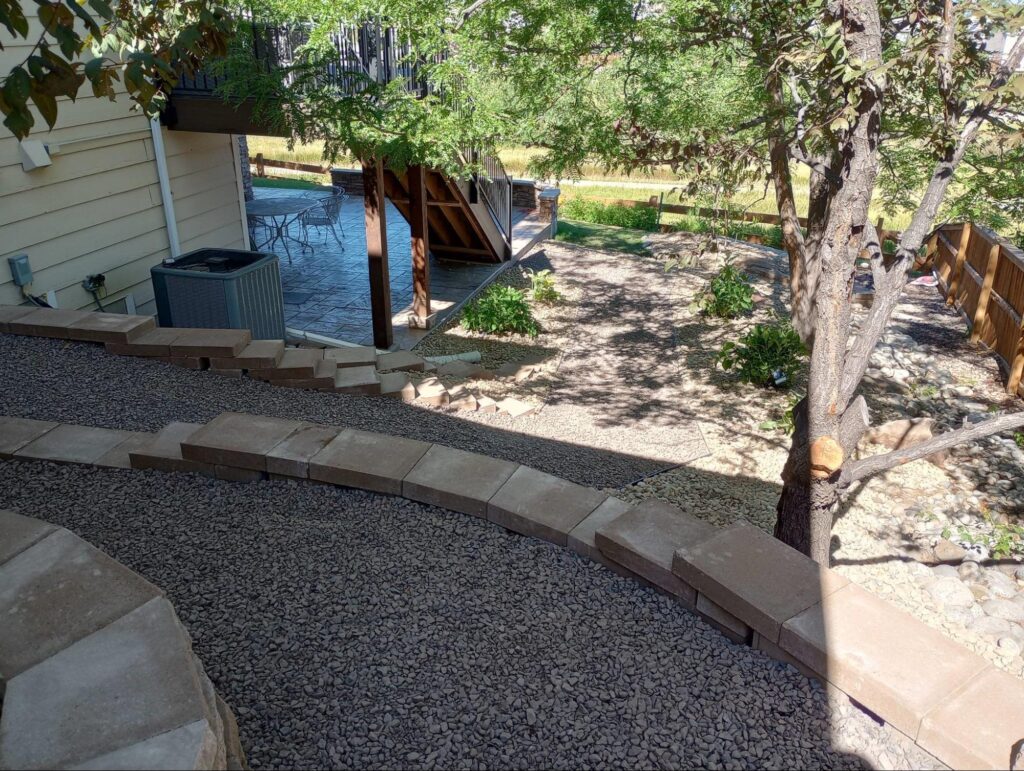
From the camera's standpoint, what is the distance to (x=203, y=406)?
5145 millimetres

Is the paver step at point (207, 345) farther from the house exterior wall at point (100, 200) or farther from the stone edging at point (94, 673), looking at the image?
the stone edging at point (94, 673)

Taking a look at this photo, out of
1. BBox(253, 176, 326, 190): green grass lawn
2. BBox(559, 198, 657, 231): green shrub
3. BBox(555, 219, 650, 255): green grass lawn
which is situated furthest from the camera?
BBox(253, 176, 326, 190): green grass lawn

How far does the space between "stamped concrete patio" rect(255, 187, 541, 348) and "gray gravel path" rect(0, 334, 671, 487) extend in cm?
311

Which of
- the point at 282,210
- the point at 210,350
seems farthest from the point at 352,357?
the point at 282,210

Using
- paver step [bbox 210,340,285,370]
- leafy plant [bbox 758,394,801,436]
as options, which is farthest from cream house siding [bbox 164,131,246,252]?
leafy plant [bbox 758,394,801,436]

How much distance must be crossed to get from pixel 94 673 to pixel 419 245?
7.53 metres

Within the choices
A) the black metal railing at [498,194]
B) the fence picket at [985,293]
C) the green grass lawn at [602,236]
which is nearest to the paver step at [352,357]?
the black metal railing at [498,194]

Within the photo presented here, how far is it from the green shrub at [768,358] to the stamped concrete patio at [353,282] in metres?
3.67

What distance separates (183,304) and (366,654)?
5.08 metres

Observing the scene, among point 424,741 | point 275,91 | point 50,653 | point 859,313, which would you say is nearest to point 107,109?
point 275,91

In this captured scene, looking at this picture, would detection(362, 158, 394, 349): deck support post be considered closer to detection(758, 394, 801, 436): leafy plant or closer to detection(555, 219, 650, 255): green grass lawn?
detection(758, 394, 801, 436): leafy plant

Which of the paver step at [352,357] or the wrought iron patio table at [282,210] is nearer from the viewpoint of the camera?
the paver step at [352,357]

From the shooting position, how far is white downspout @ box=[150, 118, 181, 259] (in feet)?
25.6

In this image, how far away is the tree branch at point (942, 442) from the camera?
3432mm
